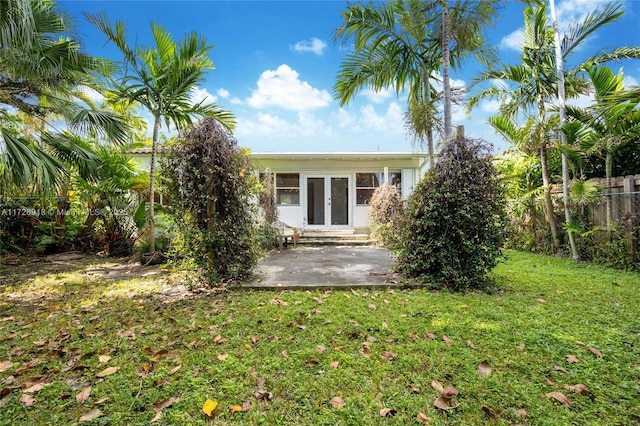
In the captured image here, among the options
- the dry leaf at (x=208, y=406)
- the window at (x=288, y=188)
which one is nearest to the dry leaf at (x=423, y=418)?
the dry leaf at (x=208, y=406)

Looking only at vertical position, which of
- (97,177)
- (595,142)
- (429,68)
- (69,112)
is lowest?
(97,177)

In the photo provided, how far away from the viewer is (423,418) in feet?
5.81

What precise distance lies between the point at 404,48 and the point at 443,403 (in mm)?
8402

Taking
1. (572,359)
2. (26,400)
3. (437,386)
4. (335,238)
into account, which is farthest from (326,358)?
(335,238)

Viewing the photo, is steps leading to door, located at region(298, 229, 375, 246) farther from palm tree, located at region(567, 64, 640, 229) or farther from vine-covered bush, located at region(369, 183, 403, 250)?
palm tree, located at region(567, 64, 640, 229)

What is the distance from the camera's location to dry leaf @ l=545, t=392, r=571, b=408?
1.87 meters

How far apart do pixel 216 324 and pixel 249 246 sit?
1.81 m

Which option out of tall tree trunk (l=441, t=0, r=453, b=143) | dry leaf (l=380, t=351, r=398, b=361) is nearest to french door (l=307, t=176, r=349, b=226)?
tall tree trunk (l=441, t=0, r=453, b=143)

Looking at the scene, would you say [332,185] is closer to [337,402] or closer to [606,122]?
[606,122]

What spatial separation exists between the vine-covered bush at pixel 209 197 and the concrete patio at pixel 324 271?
25.3 inches

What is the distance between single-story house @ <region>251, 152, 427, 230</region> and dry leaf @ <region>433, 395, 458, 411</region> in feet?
32.2


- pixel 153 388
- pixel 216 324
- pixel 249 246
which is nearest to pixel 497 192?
pixel 249 246

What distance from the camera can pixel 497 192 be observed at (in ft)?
14.5

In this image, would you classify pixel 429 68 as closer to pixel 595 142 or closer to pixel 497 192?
pixel 595 142
